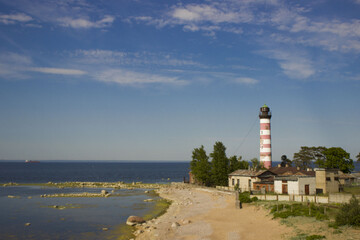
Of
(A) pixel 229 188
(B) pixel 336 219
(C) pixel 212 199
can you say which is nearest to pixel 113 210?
(C) pixel 212 199

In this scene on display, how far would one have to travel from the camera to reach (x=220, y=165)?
222 feet

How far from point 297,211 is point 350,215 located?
7148 millimetres

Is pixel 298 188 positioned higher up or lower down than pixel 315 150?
lower down

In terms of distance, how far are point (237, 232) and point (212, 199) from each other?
76.2 feet

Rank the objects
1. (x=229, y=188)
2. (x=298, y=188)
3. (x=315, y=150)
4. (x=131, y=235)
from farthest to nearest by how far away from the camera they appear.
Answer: (x=315, y=150) → (x=229, y=188) → (x=298, y=188) → (x=131, y=235)

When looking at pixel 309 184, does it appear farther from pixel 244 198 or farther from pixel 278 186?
pixel 244 198

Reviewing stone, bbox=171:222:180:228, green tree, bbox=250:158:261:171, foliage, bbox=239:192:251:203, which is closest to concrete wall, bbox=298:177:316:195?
foliage, bbox=239:192:251:203

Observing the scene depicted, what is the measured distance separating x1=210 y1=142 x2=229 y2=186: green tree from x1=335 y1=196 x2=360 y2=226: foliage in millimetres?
38493

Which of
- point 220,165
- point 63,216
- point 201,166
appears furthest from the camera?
point 201,166

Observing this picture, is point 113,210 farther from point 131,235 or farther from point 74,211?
point 131,235

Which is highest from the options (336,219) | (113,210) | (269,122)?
(269,122)

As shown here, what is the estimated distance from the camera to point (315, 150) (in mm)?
96750

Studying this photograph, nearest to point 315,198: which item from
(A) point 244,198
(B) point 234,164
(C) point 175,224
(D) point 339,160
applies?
(A) point 244,198

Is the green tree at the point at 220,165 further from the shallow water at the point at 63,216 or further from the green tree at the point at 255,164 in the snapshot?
the shallow water at the point at 63,216
